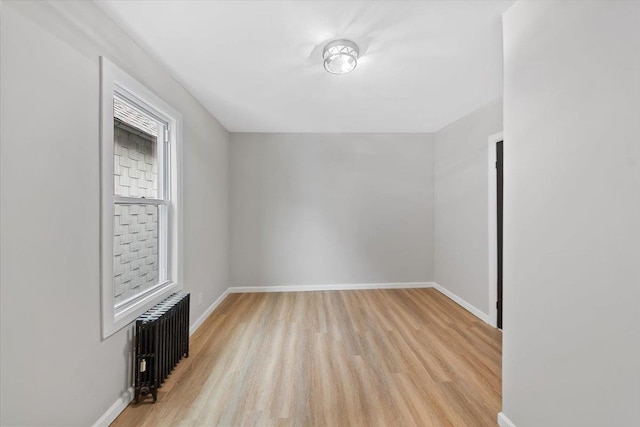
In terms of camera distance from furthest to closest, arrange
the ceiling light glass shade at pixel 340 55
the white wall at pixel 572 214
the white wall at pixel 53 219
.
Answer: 1. the ceiling light glass shade at pixel 340 55
2. the white wall at pixel 53 219
3. the white wall at pixel 572 214

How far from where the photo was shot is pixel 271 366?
217 cm

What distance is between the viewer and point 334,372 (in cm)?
208

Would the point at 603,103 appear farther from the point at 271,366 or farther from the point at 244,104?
the point at 244,104

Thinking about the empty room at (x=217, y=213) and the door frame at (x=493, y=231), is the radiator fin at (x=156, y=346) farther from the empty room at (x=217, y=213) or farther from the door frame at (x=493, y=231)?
the door frame at (x=493, y=231)

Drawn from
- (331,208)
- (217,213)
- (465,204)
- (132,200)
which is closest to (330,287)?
(331,208)

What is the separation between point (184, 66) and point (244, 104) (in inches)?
33.8

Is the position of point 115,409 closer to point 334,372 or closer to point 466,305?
point 334,372

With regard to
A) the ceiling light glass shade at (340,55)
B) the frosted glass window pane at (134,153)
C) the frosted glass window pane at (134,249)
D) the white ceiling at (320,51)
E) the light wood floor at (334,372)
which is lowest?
the light wood floor at (334,372)

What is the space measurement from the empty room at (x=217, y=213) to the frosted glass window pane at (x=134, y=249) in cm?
2

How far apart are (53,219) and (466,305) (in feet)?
13.4

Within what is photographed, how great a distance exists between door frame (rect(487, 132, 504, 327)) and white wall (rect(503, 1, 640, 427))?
62.5 inches

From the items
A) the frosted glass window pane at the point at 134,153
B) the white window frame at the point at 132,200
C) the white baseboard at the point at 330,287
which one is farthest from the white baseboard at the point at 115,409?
the white baseboard at the point at 330,287

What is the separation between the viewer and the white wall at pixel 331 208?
164 inches

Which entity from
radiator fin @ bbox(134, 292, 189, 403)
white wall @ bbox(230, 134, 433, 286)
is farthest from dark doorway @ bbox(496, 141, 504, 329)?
radiator fin @ bbox(134, 292, 189, 403)
